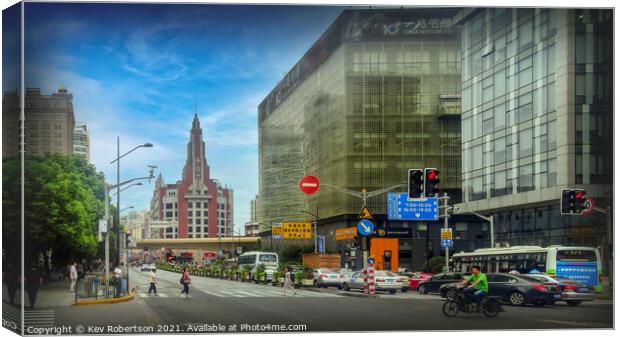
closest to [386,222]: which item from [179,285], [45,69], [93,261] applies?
[179,285]

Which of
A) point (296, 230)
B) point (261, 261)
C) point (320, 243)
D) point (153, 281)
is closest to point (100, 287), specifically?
point (153, 281)

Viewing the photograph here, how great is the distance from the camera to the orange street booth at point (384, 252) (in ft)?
153

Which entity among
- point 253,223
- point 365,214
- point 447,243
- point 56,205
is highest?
point 56,205

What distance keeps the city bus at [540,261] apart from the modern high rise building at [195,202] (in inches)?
489

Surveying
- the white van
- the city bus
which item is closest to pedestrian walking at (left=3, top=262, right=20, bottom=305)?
the white van

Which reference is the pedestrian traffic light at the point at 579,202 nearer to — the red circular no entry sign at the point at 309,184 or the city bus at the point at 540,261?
the city bus at the point at 540,261

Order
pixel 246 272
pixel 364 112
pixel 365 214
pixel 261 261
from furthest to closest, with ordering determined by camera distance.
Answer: pixel 246 272, pixel 261 261, pixel 364 112, pixel 365 214

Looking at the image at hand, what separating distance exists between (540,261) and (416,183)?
29.2 ft

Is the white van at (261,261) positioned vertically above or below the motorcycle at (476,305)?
above

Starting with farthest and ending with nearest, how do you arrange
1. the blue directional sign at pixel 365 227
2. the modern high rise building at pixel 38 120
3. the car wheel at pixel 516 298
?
1. the blue directional sign at pixel 365 227
2. the car wheel at pixel 516 298
3. the modern high rise building at pixel 38 120

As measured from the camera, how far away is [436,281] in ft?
143

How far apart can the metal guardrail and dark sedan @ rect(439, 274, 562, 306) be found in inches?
504

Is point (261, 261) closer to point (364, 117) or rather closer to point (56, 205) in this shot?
point (364, 117)

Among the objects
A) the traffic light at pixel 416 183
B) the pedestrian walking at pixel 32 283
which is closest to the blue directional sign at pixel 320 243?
the traffic light at pixel 416 183
